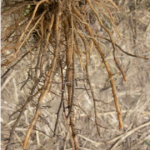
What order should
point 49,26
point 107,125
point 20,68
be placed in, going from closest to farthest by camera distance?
point 49,26, point 20,68, point 107,125

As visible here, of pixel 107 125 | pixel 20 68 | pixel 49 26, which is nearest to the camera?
pixel 49 26

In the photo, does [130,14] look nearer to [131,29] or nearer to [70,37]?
[131,29]

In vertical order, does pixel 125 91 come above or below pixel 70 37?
below

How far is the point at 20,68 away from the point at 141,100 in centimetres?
78

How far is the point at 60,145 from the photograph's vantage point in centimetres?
112

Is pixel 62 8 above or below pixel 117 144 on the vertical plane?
above

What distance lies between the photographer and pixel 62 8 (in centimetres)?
72

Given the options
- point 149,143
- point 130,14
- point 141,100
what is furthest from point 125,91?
point 130,14

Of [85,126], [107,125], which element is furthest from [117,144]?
[85,126]

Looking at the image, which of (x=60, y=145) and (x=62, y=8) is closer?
(x=62, y=8)

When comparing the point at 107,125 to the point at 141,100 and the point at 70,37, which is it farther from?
the point at 70,37

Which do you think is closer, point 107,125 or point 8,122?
point 8,122

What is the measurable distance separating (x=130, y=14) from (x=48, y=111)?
779 millimetres

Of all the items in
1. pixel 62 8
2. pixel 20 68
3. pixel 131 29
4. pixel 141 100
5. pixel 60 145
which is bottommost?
pixel 60 145
